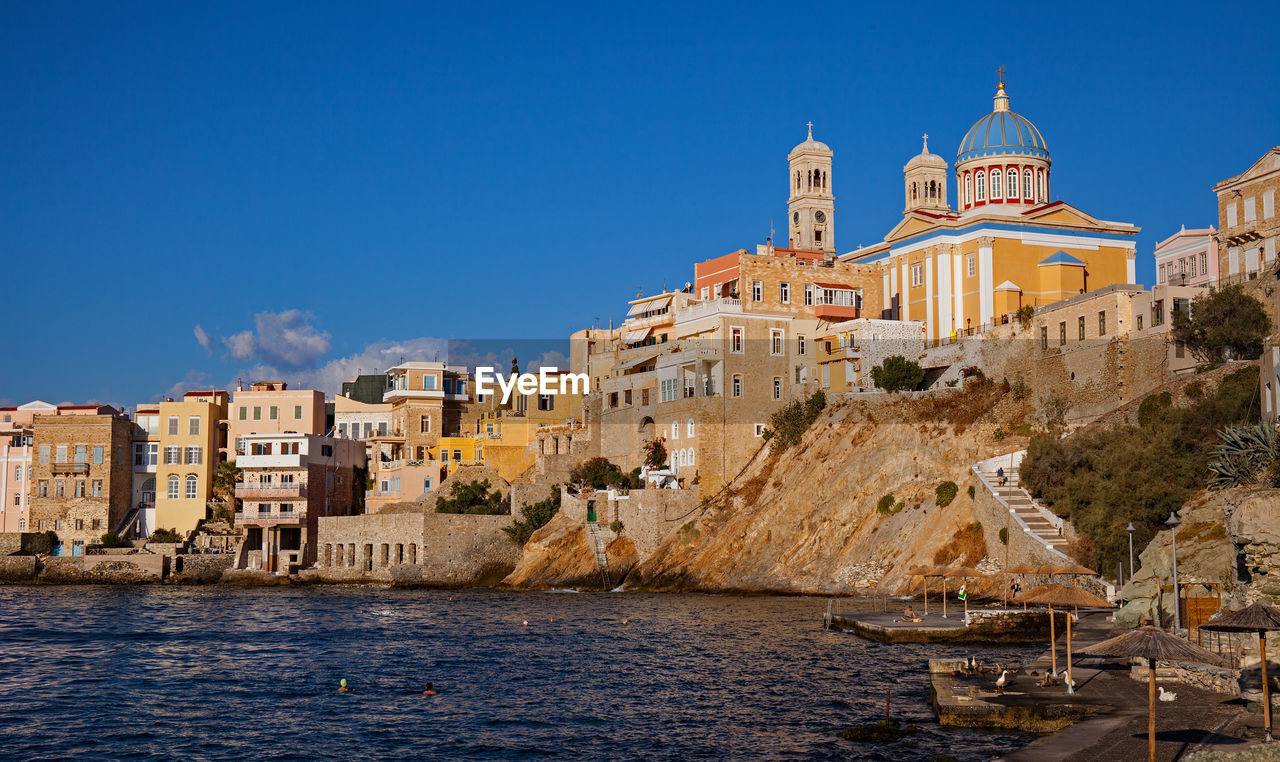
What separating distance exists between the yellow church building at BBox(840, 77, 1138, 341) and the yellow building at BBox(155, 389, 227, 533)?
46035 millimetres

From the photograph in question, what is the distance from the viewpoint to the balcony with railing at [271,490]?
8062 centimetres

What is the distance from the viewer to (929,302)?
71250 mm

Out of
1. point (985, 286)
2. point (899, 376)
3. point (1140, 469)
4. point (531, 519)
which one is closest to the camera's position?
point (1140, 469)

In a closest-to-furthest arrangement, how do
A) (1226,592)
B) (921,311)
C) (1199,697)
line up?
(1199,697)
(1226,592)
(921,311)

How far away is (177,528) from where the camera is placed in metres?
84.5

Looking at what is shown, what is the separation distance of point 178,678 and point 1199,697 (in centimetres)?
2825

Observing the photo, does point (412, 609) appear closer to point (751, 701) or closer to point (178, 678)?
point (178, 678)

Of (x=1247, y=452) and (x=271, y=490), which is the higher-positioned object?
(x=1247, y=452)

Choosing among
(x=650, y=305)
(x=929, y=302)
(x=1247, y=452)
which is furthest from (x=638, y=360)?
(x=1247, y=452)

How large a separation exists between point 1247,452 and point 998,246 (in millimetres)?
42274

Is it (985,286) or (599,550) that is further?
(599,550)

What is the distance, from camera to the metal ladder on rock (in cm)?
6825

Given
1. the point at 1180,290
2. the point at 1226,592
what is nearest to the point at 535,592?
the point at 1180,290

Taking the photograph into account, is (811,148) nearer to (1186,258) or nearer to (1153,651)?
(1186,258)
